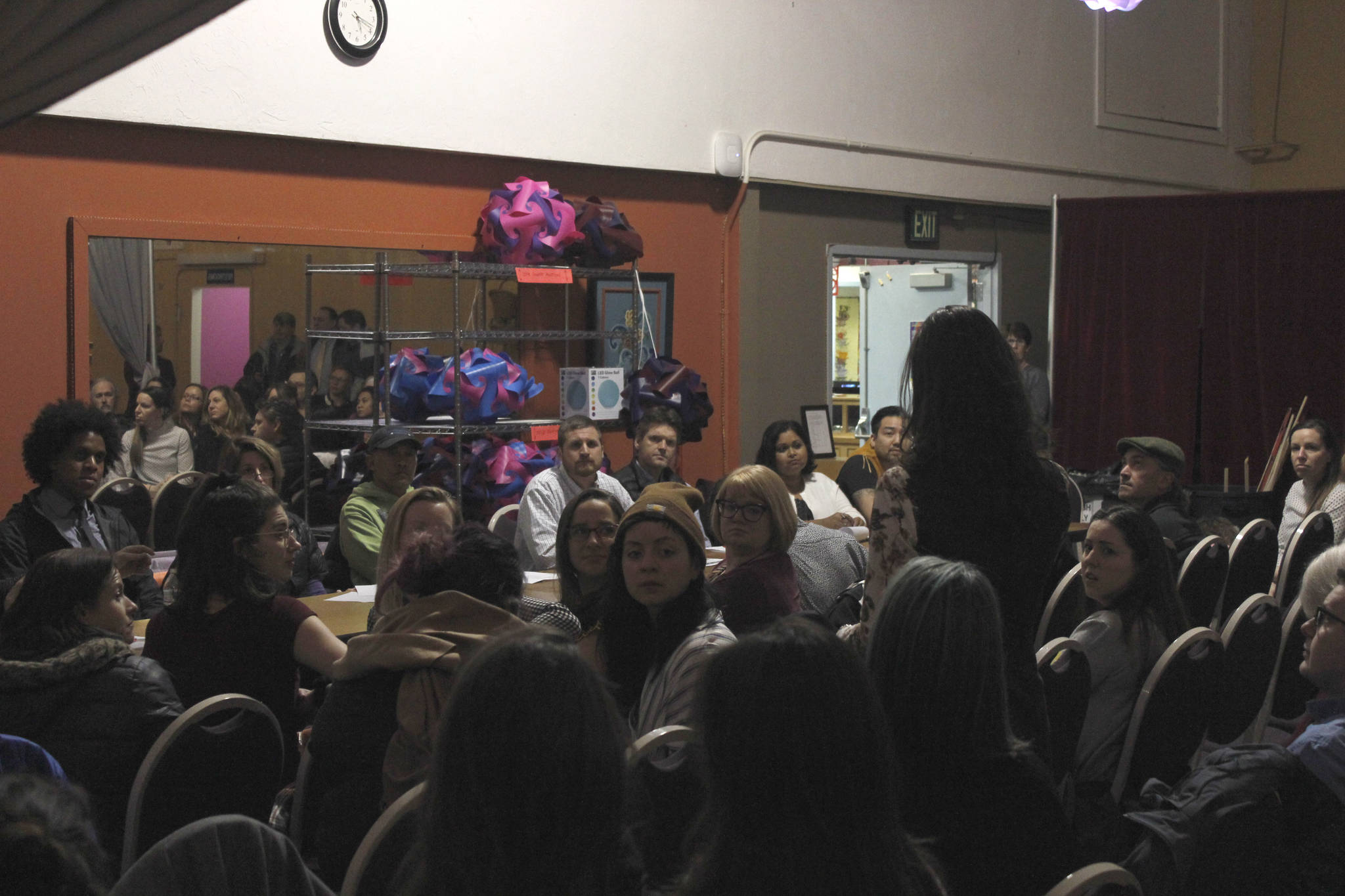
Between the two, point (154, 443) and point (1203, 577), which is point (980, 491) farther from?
point (154, 443)

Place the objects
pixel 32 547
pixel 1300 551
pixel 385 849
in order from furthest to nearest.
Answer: pixel 1300 551, pixel 32 547, pixel 385 849

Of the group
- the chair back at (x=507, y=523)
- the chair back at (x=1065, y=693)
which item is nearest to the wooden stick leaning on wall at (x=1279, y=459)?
the chair back at (x=507, y=523)

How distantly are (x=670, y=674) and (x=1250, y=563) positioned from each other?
2.65 meters

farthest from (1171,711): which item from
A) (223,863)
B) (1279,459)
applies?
(1279,459)

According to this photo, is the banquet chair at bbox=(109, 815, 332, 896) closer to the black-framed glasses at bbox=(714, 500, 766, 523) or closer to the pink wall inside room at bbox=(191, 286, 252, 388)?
the black-framed glasses at bbox=(714, 500, 766, 523)

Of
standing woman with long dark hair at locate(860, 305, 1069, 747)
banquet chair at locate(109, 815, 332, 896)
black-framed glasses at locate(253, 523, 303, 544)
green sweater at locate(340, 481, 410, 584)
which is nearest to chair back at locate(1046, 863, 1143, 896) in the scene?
standing woman with long dark hair at locate(860, 305, 1069, 747)

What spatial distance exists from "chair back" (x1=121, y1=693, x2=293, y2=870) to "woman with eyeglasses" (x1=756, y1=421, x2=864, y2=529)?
334 centimetres

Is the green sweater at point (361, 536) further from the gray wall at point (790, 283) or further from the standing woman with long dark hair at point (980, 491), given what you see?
the gray wall at point (790, 283)

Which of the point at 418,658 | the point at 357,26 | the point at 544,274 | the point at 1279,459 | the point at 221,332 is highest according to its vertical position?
the point at 357,26

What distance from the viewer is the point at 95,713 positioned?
7.21ft

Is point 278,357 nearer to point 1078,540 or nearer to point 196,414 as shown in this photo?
point 196,414

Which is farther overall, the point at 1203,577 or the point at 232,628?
the point at 1203,577

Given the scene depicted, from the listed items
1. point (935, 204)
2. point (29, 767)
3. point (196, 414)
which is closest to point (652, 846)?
point (29, 767)

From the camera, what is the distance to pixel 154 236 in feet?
16.9
